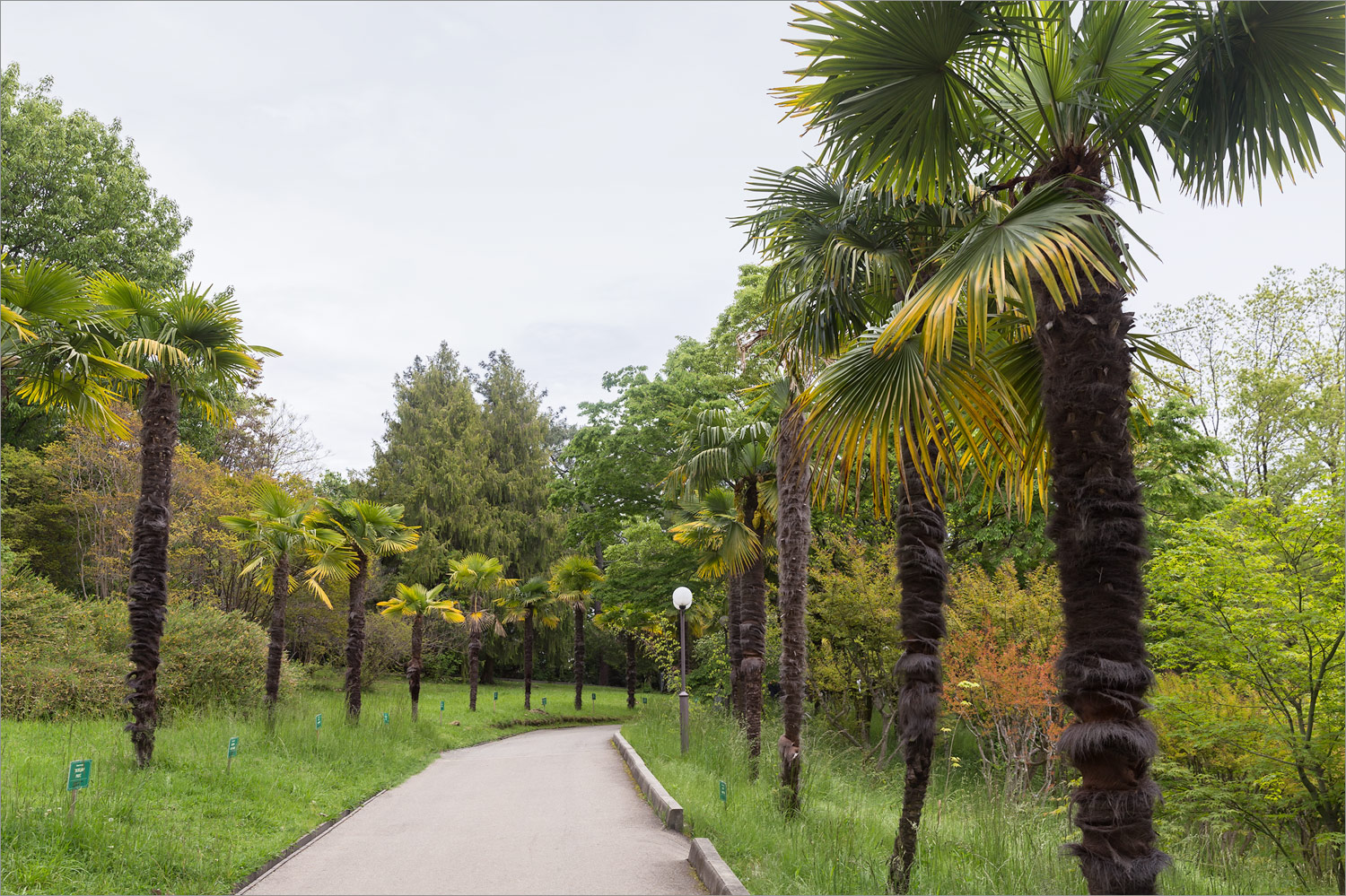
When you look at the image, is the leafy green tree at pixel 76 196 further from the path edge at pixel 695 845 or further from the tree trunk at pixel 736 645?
the path edge at pixel 695 845

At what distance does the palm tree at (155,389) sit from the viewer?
414 inches

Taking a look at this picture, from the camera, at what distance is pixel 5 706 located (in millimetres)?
13125

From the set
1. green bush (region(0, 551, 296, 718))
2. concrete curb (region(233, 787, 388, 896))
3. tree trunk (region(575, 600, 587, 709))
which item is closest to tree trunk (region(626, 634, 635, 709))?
tree trunk (region(575, 600, 587, 709))

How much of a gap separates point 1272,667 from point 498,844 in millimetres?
9414

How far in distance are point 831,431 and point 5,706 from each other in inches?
593

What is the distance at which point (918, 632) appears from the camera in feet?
22.4

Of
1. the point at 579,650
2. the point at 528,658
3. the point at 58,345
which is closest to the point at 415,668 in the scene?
the point at 528,658

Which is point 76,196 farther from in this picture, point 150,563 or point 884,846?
point 884,846

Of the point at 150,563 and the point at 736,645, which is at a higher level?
the point at 150,563

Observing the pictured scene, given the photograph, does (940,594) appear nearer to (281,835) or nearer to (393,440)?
(281,835)

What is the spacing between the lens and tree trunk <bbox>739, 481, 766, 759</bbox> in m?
12.6

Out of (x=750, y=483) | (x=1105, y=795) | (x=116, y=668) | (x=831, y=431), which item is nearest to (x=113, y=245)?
(x=116, y=668)

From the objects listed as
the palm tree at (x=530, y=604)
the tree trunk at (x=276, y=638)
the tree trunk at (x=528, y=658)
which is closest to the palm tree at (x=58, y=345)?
the tree trunk at (x=276, y=638)

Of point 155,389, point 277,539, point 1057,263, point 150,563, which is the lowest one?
point 150,563
